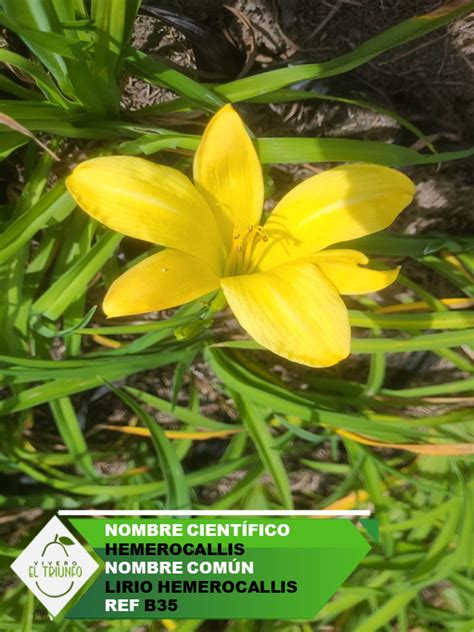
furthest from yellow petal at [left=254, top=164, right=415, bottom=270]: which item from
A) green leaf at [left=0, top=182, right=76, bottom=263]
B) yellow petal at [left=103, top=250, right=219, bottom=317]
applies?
green leaf at [left=0, top=182, right=76, bottom=263]

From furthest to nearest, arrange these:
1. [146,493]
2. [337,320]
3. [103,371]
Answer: [146,493] < [103,371] < [337,320]

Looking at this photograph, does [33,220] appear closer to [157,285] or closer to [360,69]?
[157,285]

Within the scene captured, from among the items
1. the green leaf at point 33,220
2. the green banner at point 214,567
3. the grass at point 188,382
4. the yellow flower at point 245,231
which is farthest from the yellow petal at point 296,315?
the green banner at point 214,567

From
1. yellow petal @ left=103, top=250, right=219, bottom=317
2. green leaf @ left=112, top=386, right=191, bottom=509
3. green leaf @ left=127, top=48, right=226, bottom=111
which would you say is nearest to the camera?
yellow petal @ left=103, top=250, right=219, bottom=317

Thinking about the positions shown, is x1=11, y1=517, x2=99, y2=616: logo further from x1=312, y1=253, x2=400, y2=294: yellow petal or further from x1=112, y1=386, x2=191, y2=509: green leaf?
x1=312, y1=253, x2=400, y2=294: yellow petal

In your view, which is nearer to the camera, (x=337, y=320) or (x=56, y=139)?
(x=337, y=320)

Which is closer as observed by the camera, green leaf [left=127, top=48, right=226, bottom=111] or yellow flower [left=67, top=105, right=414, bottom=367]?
yellow flower [left=67, top=105, right=414, bottom=367]

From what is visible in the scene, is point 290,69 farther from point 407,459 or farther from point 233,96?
point 407,459

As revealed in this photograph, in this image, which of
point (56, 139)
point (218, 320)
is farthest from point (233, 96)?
point (218, 320)

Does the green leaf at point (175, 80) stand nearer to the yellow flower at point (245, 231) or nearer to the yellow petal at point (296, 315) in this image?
the yellow flower at point (245, 231)
